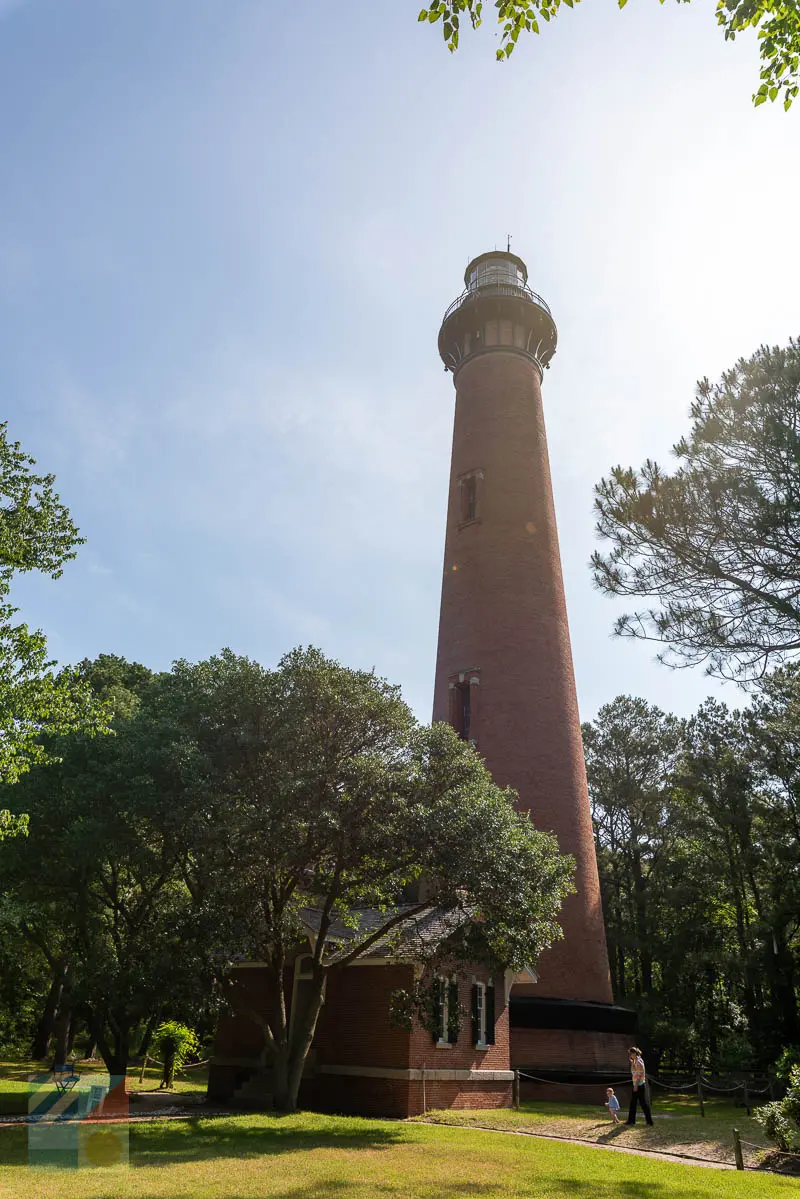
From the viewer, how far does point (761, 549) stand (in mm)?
14766

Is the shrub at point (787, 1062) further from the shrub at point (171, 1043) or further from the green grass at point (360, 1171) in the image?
the shrub at point (171, 1043)

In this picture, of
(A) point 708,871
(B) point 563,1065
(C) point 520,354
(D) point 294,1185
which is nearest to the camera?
(D) point 294,1185

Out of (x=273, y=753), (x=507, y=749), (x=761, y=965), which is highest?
(x=507, y=749)

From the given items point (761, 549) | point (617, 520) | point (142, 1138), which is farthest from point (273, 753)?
point (761, 549)

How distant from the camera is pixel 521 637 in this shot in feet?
82.0

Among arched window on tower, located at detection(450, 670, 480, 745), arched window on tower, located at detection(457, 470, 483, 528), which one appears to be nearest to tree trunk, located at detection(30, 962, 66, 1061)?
arched window on tower, located at detection(450, 670, 480, 745)

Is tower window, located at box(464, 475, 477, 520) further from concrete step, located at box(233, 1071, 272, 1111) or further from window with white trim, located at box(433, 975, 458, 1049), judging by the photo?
concrete step, located at box(233, 1071, 272, 1111)

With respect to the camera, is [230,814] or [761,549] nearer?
[761,549]

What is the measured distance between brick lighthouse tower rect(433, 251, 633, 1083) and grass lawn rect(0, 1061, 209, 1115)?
11.1 metres

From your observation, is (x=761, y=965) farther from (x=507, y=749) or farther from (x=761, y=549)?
(x=761, y=549)

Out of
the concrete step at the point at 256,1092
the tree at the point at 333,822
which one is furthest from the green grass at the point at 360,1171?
the concrete step at the point at 256,1092

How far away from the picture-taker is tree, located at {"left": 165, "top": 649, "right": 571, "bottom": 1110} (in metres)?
15.6

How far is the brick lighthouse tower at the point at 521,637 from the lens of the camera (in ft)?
71.6

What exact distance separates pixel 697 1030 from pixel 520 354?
1021 inches
